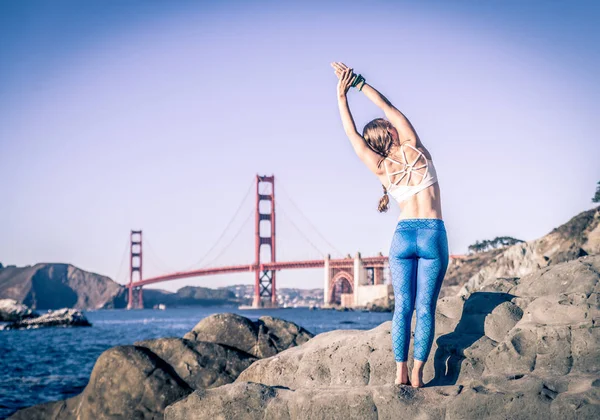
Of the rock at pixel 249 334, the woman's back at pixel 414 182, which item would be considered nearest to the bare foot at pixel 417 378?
the woman's back at pixel 414 182

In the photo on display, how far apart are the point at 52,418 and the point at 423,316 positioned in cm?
423

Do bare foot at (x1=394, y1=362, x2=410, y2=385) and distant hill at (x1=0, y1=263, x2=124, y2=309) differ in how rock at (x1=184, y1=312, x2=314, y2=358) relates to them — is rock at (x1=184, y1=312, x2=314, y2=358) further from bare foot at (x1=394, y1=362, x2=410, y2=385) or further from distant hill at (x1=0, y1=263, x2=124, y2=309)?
distant hill at (x1=0, y1=263, x2=124, y2=309)

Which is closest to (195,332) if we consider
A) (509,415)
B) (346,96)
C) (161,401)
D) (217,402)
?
(161,401)

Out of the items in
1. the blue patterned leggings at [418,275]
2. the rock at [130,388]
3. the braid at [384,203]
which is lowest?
the rock at [130,388]

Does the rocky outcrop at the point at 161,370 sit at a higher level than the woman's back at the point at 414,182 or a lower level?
lower

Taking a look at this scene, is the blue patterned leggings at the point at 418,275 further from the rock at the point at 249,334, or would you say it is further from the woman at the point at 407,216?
the rock at the point at 249,334

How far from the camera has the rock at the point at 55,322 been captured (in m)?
46.7

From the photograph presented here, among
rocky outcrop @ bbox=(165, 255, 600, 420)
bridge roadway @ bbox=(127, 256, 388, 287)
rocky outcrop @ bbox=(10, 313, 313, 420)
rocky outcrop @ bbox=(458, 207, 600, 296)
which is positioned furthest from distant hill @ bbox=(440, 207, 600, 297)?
rocky outcrop @ bbox=(165, 255, 600, 420)

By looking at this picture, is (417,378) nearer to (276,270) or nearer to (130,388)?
(130,388)

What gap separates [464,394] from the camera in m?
3.29

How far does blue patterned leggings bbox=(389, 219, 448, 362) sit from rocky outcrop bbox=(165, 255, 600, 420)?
25 centimetres

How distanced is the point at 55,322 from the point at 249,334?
146ft

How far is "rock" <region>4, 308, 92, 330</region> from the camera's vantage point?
46.7 meters

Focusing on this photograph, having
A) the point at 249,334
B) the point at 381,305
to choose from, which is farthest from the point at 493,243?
the point at 249,334
